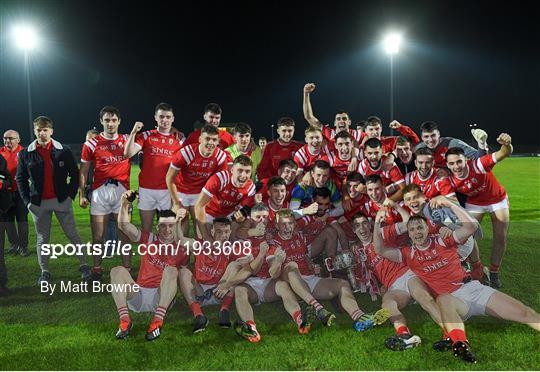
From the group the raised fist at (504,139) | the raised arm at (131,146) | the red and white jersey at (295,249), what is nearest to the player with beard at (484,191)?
the raised fist at (504,139)

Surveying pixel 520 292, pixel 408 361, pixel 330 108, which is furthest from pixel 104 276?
pixel 330 108

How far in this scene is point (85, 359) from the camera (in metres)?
3.48

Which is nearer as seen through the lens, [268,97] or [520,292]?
[520,292]

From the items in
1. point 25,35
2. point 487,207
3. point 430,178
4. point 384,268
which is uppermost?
point 25,35

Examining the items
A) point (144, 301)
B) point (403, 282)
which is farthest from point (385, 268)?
point (144, 301)

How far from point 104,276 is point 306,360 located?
2.99 m

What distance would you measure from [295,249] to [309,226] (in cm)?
56

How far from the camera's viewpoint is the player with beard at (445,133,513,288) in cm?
482

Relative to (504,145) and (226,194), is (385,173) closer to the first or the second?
(504,145)

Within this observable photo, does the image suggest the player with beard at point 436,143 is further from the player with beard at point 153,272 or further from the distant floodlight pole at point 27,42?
the distant floodlight pole at point 27,42

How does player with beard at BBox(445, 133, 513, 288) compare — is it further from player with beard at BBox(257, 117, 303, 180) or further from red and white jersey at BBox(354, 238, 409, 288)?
player with beard at BBox(257, 117, 303, 180)

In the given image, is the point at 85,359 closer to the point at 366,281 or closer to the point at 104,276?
the point at 104,276

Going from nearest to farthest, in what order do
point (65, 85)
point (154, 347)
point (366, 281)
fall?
point (154, 347) < point (366, 281) < point (65, 85)

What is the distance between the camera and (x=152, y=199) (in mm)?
5699
